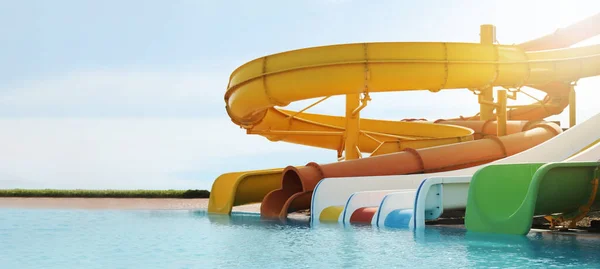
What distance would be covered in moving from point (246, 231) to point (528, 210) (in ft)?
14.3

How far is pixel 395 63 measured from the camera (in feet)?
51.9

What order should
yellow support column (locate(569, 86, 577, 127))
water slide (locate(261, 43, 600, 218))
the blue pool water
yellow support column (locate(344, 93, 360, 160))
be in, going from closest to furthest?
the blue pool water
water slide (locate(261, 43, 600, 218))
yellow support column (locate(344, 93, 360, 160))
yellow support column (locate(569, 86, 577, 127))

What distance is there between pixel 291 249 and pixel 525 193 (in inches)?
123

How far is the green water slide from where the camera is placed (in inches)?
354

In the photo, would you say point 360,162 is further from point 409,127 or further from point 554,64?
point 409,127

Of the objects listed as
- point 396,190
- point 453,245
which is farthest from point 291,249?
point 396,190

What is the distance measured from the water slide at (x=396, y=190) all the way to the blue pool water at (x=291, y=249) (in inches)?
26.9

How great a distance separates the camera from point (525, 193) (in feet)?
30.3

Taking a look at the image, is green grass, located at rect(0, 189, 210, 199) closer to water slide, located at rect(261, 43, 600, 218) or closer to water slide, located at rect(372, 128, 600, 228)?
water slide, located at rect(261, 43, 600, 218)

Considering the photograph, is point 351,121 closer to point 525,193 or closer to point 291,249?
point 525,193

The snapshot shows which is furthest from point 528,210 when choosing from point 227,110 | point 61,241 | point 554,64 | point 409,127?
point 409,127

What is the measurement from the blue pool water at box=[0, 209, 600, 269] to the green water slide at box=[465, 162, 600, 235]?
0.29m

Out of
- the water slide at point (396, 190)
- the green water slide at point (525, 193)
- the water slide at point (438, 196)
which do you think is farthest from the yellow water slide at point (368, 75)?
the green water slide at point (525, 193)

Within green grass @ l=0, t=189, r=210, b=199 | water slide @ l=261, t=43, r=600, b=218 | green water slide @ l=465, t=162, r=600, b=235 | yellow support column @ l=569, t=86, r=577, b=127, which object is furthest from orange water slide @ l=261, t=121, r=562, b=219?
green grass @ l=0, t=189, r=210, b=199
